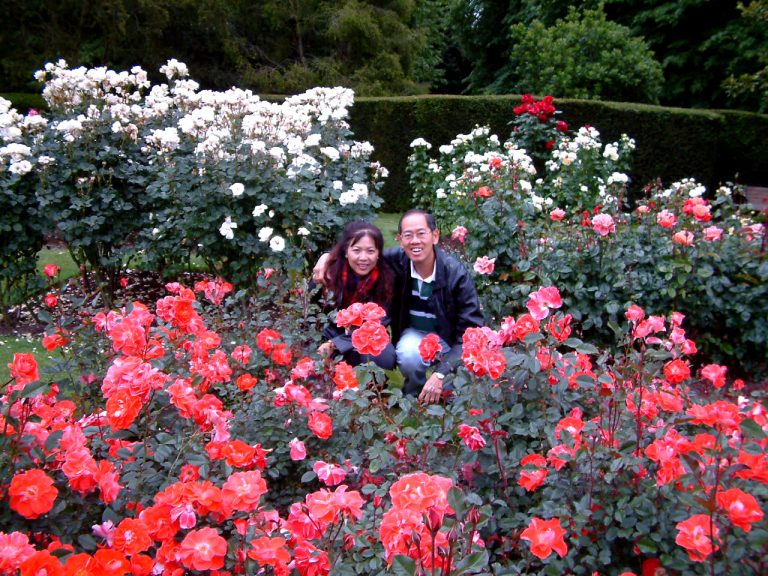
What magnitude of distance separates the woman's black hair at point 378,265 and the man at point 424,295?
0.23ft

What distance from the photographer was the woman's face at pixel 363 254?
312 centimetres

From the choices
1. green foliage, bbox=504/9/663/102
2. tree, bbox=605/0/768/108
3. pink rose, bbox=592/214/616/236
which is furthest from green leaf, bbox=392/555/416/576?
tree, bbox=605/0/768/108

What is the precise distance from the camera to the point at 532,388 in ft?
5.87

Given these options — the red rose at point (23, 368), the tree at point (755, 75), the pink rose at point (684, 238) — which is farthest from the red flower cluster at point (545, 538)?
the tree at point (755, 75)

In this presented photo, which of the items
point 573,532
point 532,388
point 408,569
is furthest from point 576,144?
point 408,569

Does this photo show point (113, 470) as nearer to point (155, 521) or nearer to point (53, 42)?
point (155, 521)

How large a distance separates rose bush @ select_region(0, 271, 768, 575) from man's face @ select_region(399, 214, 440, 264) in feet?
3.62

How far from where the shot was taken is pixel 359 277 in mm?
3188

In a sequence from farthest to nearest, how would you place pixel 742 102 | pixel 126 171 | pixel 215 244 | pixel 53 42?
1. pixel 742 102
2. pixel 53 42
3. pixel 126 171
4. pixel 215 244

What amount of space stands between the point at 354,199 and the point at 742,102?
13066 millimetres

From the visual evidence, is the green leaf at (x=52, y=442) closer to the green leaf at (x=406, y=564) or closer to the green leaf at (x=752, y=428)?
the green leaf at (x=406, y=564)

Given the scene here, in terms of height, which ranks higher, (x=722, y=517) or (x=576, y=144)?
(x=722, y=517)

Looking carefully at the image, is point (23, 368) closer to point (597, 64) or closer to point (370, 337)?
point (370, 337)

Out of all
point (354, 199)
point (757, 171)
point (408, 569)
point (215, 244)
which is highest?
point (408, 569)
